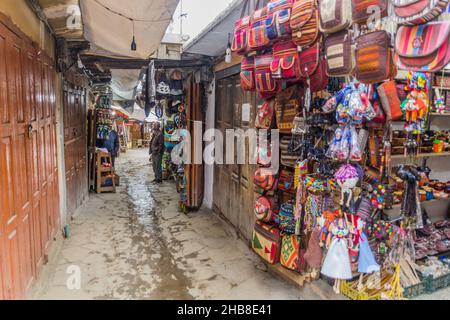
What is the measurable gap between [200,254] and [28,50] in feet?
8.82

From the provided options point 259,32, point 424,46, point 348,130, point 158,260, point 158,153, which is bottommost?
point 158,260

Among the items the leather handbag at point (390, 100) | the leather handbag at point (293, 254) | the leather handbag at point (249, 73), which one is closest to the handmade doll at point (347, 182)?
the leather handbag at point (390, 100)

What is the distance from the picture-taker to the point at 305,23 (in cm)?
224

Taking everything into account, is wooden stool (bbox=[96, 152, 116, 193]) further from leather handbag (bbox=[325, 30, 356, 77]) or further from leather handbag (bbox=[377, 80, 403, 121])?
leather handbag (bbox=[377, 80, 403, 121])

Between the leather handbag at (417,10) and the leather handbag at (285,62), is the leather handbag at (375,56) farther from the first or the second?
the leather handbag at (285,62)

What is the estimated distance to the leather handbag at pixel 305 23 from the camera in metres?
2.20

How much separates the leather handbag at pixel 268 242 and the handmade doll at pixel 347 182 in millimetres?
907

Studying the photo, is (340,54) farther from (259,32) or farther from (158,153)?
(158,153)

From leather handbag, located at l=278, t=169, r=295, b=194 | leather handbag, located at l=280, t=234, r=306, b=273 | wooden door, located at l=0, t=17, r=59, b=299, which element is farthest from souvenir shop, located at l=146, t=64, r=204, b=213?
leather handbag, located at l=280, t=234, r=306, b=273

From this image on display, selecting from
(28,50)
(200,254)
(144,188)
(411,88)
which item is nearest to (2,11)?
(28,50)

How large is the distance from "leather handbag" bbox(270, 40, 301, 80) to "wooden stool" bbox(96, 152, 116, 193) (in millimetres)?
5481

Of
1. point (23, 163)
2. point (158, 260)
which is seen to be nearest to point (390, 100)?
point (23, 163)

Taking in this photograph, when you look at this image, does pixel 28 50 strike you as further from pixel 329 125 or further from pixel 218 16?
pixel 329 125

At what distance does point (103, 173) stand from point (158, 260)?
4.13m
